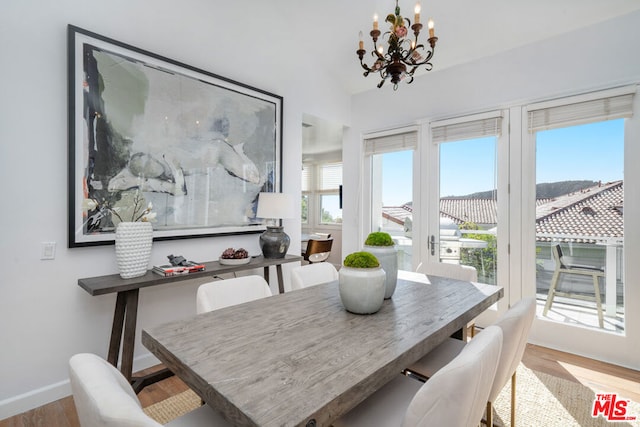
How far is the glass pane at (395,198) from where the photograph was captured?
3822 mm

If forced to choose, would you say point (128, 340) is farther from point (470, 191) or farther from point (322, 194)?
point (322, 194)

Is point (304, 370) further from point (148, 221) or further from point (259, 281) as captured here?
point (148, 221)

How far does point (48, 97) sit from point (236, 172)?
4.45 ft

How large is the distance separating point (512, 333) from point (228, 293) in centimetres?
138

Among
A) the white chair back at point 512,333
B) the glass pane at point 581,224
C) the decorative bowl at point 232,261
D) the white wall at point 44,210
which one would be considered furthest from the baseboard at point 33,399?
the glass pane at point 581,224

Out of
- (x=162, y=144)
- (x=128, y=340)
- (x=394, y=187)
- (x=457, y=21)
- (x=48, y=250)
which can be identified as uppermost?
(x=457, y=21)

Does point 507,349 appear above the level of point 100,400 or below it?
below

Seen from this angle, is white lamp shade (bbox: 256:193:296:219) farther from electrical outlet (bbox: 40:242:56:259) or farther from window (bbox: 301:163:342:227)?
window (bbox: 301:163:342:227)

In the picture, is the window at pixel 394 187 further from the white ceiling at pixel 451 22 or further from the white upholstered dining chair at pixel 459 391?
the white upholstered dining chair at pixel 459 391

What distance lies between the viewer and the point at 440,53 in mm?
3301

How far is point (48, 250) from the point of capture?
197 cm

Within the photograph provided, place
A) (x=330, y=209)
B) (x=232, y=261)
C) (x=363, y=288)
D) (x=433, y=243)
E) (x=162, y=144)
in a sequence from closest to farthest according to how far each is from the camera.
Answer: (x=363, y=288)
(x=162, y=144)
(x=232, y=261)
(x=433, y=243)
(x=330, y=209)

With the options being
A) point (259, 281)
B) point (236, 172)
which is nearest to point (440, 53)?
point (236, 172)

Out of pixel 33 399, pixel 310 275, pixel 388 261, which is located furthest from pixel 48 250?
pixel 388 261
